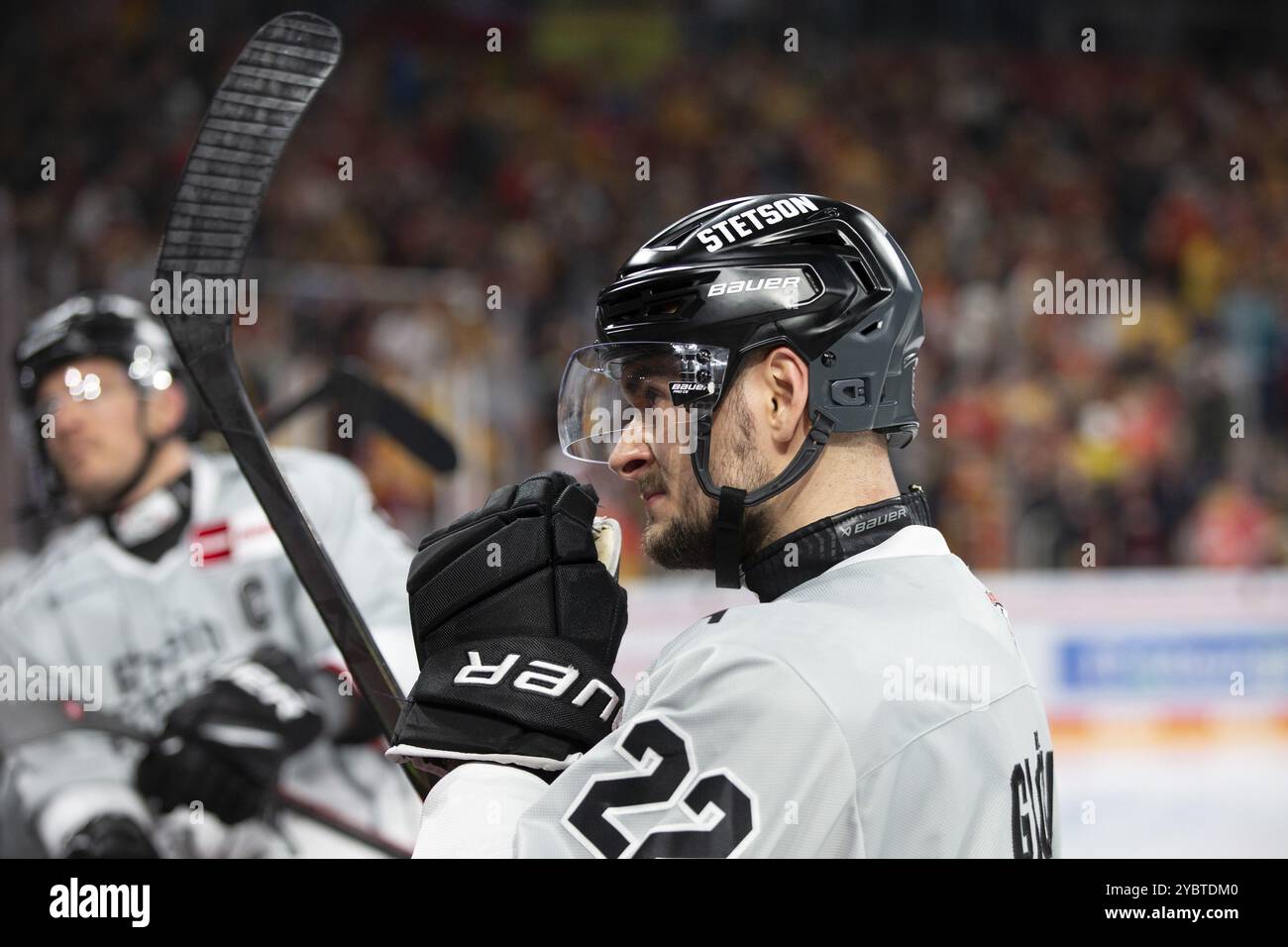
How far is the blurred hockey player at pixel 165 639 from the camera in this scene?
289 cm

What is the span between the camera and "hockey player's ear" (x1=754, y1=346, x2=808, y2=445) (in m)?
1.53

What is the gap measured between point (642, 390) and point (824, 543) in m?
0.31

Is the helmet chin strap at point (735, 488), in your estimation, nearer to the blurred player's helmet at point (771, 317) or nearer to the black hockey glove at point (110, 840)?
the blurred player's helmet at point (771, 317)

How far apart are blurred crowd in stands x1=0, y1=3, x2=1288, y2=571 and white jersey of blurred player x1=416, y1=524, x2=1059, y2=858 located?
4.18 metres

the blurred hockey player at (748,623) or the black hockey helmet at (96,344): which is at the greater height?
the black hockey helmet at (96,344)

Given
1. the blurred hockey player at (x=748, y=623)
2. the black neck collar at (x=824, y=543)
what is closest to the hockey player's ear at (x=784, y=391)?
the blurred hockey player at (x=748, y=623)

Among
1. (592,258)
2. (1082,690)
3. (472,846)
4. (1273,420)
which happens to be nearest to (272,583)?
(472,846)

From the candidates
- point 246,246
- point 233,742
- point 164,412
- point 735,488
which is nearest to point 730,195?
point 164,412

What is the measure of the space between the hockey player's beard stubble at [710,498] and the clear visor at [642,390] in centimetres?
3

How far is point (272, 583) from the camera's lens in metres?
3.08

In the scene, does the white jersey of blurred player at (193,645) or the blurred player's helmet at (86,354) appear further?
the blurred player's helmet at (86,354)

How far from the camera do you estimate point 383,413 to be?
2912 millimetres

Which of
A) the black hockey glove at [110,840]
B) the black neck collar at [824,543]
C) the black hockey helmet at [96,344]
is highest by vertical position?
the black hockey helmet at [96,344]
